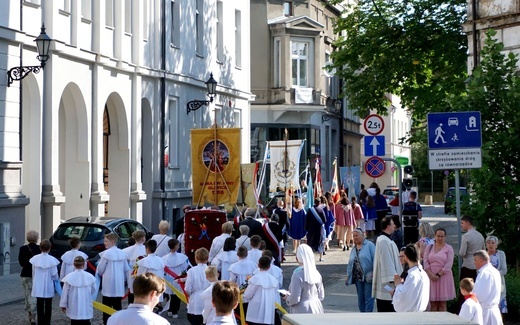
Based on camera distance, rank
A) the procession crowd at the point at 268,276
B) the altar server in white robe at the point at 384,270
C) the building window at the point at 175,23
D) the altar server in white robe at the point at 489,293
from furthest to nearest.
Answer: the building window at the point at 175,23, the altar server in white robe at the point at 384,270, the procession crowd at the point at 268,276, the altar server in white robe at the point at 489,293

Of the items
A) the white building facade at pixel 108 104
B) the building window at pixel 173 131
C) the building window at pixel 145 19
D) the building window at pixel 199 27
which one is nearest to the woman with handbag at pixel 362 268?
the white building facade at pixel 108 104

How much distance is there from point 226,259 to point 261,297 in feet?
11.1

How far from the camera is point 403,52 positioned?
33438 mm

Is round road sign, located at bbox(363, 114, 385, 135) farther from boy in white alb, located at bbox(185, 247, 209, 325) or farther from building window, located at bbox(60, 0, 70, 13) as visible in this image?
building window, located at bbox(60, 0, 70, 13)

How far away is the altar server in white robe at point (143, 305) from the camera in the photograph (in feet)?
25.9

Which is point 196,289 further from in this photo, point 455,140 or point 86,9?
point 86,9

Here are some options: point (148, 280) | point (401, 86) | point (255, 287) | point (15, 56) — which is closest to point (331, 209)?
point (401, 86)

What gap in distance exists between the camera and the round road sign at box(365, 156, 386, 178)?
23.3 metres

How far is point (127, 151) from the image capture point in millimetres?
32969

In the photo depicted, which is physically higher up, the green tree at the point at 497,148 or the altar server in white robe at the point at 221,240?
the green tree at the point at 497,148

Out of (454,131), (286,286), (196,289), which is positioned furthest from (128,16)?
(454,131)

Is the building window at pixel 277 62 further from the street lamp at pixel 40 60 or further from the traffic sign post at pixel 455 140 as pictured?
the traffic sign post at pixel 455 140

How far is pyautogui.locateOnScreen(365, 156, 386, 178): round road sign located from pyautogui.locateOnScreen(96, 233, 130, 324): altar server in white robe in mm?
7992

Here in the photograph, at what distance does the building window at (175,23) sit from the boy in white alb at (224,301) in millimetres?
28488
